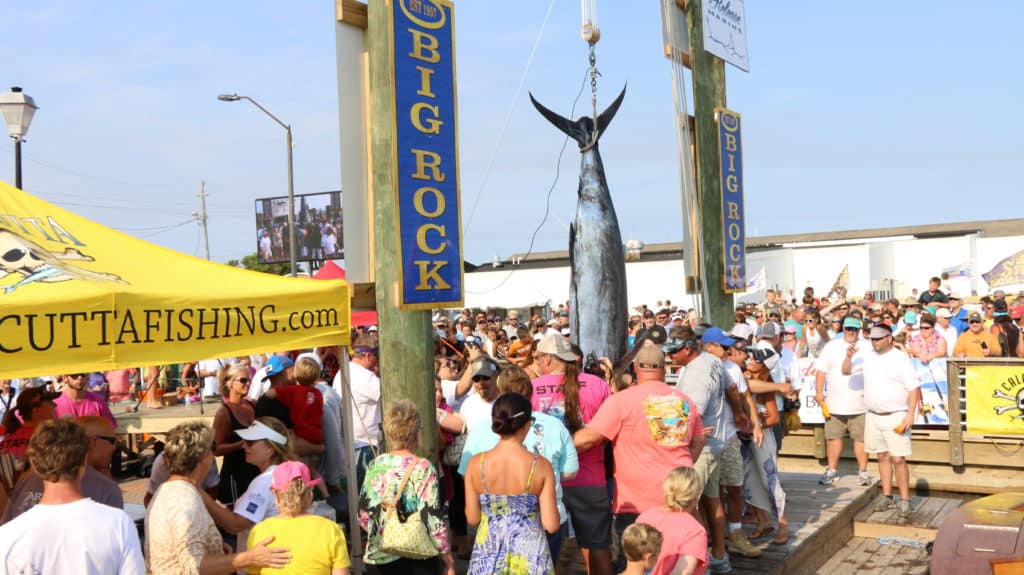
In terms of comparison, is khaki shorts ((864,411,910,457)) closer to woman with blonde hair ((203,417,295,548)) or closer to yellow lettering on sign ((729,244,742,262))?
yellow lettering on sign ((729,244,742,262))

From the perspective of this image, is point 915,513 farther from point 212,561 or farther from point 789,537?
point 212,561

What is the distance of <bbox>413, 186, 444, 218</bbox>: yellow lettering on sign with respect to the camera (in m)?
5.55

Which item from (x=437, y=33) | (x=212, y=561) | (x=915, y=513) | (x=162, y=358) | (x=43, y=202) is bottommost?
(x=915, y=513)

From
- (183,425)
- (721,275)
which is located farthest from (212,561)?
(721,275)

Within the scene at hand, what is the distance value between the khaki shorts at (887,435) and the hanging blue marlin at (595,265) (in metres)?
2.67

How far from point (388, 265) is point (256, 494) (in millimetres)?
1785

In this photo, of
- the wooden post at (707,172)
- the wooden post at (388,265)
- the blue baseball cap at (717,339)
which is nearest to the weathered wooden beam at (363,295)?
the wooden post at (388,265)

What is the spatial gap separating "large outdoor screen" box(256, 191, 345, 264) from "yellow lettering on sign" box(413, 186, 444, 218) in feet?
144

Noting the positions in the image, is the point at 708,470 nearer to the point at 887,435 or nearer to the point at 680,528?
the point at 680,528

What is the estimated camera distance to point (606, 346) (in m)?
9.70

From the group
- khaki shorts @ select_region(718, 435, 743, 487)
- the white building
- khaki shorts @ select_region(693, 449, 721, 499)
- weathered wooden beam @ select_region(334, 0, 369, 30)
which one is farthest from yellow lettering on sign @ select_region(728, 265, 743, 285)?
the white building

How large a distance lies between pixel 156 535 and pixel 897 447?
21.3ft

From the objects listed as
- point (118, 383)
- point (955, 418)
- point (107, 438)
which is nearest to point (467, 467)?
point (107, 438)

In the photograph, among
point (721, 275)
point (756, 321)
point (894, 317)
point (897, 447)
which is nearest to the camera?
point (897, 447)
